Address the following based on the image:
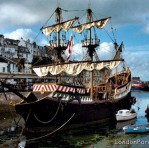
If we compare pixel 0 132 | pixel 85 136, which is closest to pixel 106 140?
pixel 85 136

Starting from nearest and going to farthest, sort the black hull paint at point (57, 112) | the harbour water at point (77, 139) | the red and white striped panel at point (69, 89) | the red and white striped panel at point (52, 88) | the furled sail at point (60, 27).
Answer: the harbour water at point (77, 139), the black hull paint at point (57, 112), the red and white striped panel at point (52, 88), the red and white striped panel at point (69, 89), the furled sail at point (60, 27)

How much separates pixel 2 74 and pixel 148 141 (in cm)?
3518

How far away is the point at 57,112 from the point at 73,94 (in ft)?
9.81

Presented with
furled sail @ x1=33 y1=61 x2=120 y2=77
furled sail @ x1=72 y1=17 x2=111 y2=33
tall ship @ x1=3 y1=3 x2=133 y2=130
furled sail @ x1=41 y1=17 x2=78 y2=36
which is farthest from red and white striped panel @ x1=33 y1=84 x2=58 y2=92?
furled sail @ x1=72 y1=17 x2=111 y2=33

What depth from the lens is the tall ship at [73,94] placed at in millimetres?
32000

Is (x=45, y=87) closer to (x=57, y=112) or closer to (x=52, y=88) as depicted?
(x=52, y=88)

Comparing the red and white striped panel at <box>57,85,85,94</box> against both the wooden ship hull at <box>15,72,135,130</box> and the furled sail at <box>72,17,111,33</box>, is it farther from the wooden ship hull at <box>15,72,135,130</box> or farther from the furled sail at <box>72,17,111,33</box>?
the furled sail at <box>72,17,111,33</box>

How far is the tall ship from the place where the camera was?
3200cm

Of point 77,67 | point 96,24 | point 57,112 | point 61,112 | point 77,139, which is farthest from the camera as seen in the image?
point 96,24

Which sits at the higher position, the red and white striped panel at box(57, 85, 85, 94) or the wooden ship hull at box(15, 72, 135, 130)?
the red and white striped panel at box(57, 85, 85, 94)

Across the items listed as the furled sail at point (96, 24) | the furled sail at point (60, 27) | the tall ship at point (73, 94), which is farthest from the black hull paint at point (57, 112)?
the furled sail at point (60, 27)

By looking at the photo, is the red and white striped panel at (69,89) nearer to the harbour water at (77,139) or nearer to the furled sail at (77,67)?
the harbour water at (77,139)

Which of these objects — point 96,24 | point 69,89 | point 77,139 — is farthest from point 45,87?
point 96,24

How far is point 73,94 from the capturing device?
34344 mm
